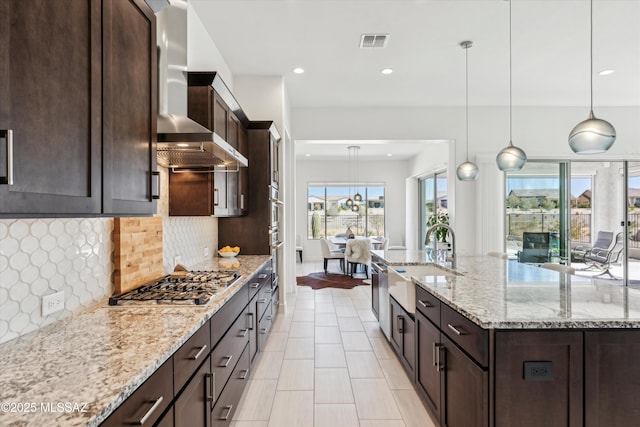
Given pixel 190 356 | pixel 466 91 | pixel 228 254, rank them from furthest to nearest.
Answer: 1. pixel 466 91
2. pixel 228 254
3. pixel 190 356

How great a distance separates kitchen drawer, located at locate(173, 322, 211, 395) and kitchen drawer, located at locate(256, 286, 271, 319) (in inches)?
54.9

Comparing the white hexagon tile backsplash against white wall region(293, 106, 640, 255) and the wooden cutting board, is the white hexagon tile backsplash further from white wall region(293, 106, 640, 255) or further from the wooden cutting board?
white wall region(293, 106, 640, 255)

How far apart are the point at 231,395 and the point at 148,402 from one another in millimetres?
1174

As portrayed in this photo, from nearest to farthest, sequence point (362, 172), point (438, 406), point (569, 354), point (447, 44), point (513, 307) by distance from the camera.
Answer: point (569, 354)
point (513, 307)
point (438, 406)
point (447, 44)
point (362, 172)

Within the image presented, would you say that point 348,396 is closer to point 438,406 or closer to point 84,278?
point 438,406

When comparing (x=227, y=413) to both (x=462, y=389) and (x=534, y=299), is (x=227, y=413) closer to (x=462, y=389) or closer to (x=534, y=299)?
(x=462, y=389)

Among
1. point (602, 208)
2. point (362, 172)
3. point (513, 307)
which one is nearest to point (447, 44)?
point (513, 307)

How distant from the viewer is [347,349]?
11.4ft

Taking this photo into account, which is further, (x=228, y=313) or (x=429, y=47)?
(x=429, y=47)

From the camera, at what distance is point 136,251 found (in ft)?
7.16

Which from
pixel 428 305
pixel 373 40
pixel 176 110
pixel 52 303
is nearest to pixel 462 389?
pixel 428 305

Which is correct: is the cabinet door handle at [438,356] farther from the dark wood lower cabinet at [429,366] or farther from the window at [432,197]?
the window at [432,197]

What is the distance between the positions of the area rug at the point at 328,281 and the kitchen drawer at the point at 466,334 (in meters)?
4.56

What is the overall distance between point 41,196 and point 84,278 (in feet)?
3.14
